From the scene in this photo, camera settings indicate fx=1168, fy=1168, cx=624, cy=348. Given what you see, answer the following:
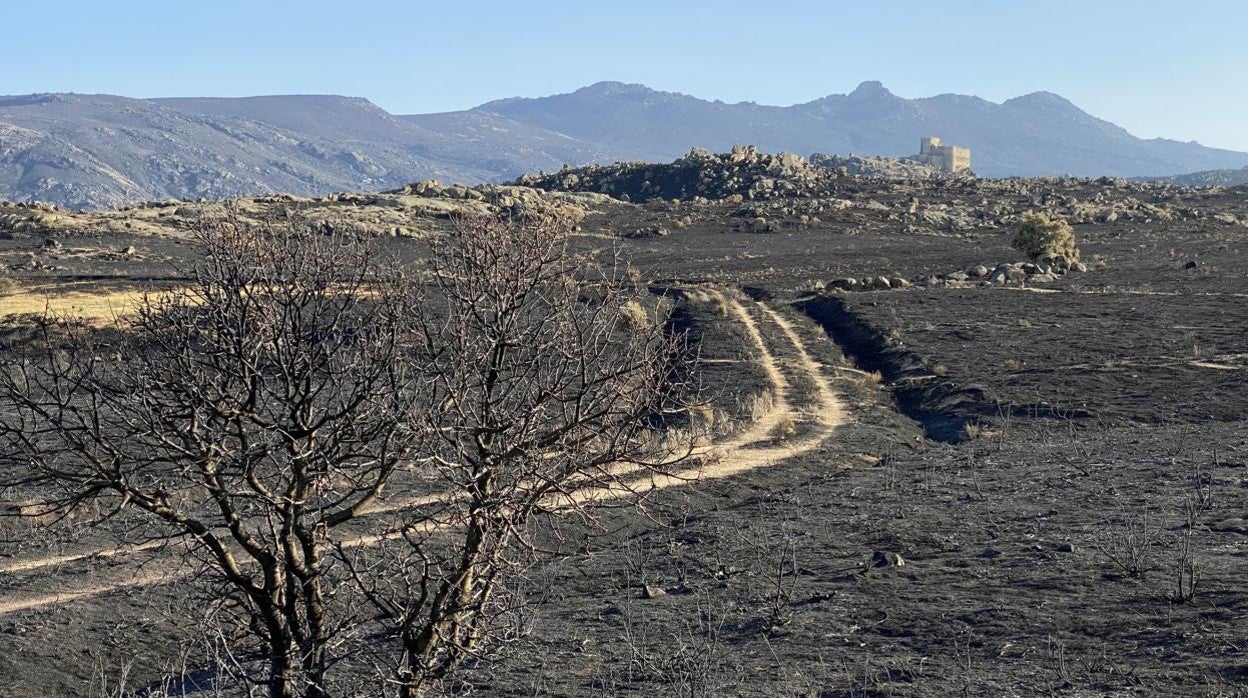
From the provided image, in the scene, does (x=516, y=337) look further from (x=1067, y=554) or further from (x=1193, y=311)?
(x=1193, y=311)

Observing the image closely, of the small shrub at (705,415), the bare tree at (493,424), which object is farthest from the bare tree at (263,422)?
the small shrub at (705,415)

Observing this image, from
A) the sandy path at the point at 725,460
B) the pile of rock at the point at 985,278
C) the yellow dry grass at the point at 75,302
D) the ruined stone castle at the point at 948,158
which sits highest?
the ruined stone castle at the point at 948,158

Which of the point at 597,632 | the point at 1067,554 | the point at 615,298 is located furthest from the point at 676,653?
the point at 1067,554

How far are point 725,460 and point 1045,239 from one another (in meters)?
33.7

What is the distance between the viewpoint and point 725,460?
18828 mm

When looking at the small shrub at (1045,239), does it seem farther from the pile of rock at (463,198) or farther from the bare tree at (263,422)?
the bare tree at (263,422)

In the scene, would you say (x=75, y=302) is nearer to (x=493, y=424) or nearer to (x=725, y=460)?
(x=725, y=460)

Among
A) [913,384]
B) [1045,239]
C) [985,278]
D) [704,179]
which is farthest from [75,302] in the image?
[704,179]

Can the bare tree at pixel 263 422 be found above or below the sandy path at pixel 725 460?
above

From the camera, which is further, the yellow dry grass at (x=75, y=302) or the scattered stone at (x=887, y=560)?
the yellow dry grass at (x=75, y=302)

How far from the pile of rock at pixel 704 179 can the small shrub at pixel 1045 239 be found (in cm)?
3872

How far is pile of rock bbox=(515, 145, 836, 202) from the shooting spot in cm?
9081

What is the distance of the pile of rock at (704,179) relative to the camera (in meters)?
90.8

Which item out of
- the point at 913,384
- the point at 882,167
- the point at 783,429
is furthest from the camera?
the point at 882,167
